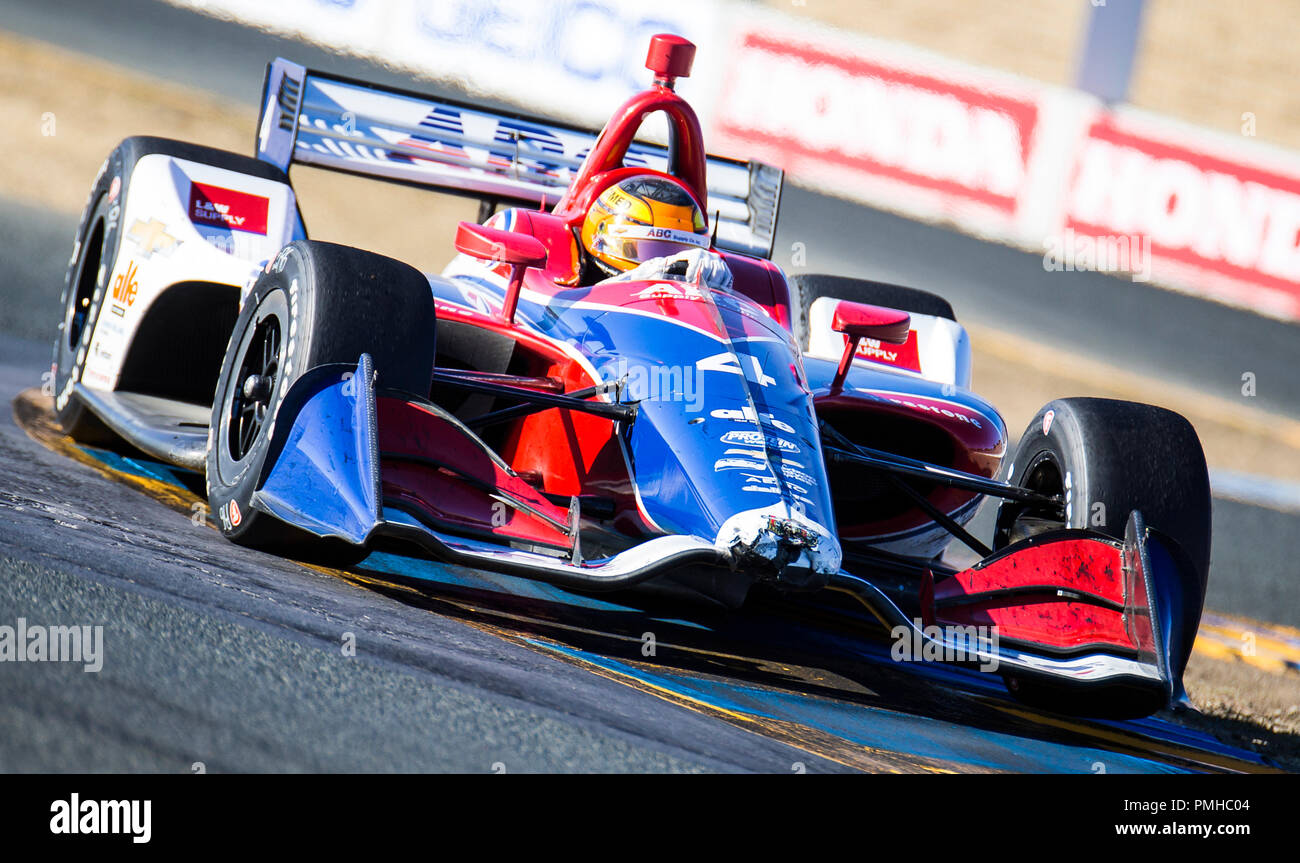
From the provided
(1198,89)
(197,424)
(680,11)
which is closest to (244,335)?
(197,424)

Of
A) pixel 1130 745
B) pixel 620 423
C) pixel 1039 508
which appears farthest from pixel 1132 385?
pixel 620 423

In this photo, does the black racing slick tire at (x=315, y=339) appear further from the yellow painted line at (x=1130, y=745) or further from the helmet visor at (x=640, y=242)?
the yellow painted line at (x=1130, y=745)

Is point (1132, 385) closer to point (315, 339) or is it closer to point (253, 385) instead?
point (253, 385)

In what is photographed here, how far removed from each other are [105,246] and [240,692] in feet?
11.3

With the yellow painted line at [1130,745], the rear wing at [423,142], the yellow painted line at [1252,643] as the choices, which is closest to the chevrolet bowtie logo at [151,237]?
the rear wing at [423,142]

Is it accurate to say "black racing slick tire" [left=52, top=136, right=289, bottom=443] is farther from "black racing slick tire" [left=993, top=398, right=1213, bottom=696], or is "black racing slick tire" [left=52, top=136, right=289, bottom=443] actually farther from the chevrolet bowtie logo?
"black racing slick tire" [left=993, top=398, right=1213, bottom=696]

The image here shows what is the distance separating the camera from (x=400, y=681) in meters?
2.65

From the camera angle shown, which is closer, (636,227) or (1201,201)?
(636,227)

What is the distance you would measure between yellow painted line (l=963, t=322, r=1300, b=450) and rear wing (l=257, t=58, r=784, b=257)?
6.90m

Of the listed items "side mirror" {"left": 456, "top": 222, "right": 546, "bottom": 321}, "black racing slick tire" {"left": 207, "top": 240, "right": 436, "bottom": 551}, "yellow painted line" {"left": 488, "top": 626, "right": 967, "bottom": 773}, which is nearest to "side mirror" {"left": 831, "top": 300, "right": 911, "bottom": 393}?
"side mirror" {"left": 456, "top": 222, "right": 546, "bottom": 321}

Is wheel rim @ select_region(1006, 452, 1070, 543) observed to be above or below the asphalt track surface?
above

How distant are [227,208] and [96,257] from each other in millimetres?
853

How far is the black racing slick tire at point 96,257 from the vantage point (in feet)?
17.3

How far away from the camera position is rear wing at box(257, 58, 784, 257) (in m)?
5.86
